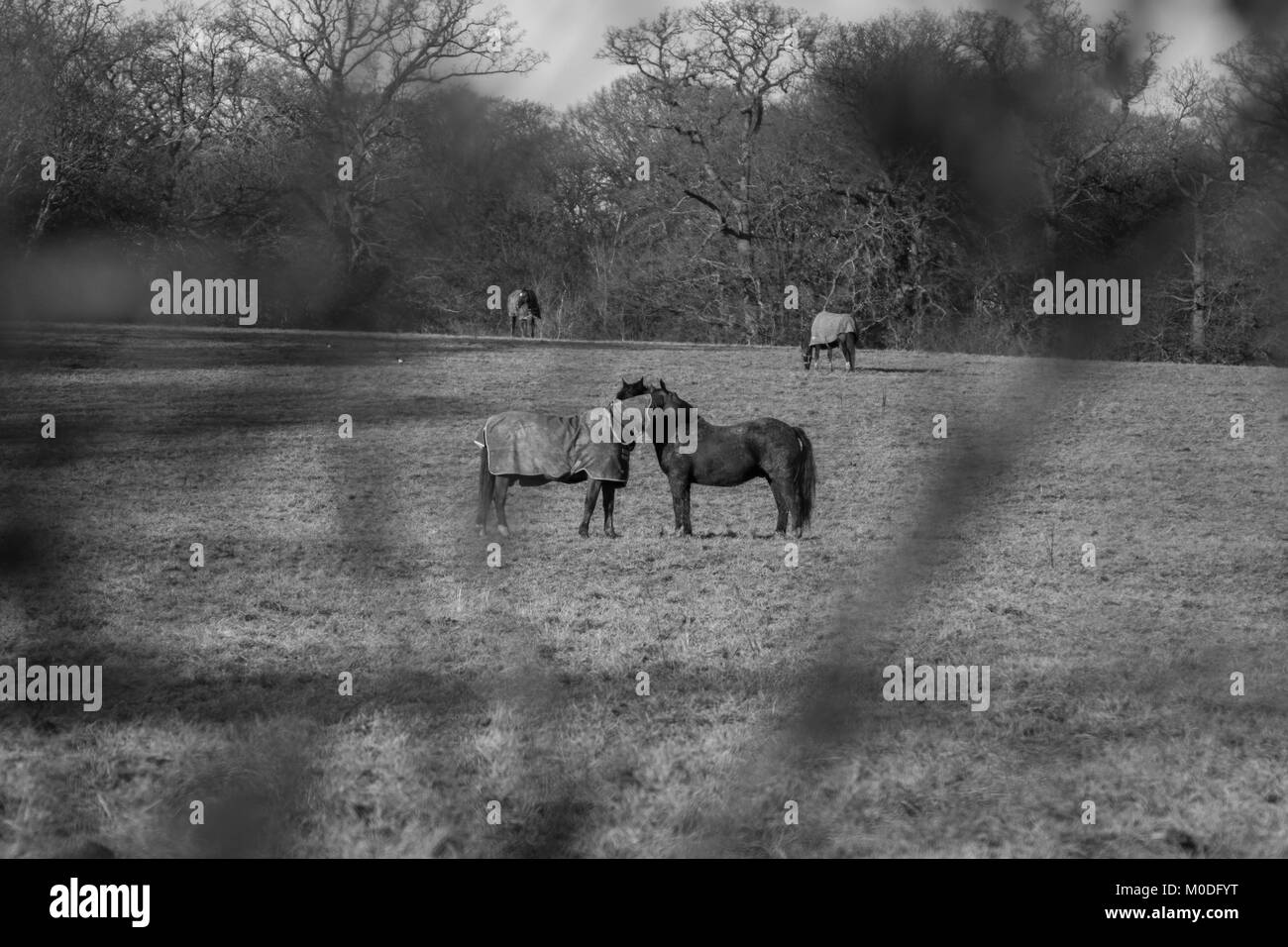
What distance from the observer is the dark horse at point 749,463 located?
33.3 ft

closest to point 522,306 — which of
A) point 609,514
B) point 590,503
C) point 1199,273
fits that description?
point 1199,273

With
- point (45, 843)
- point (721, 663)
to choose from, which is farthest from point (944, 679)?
point (45, 843)

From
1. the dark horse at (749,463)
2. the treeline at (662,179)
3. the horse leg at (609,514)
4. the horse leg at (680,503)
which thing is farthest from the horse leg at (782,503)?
the treeline at (662,179)

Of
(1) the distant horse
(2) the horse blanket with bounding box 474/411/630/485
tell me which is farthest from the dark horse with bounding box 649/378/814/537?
(1) the distant horse

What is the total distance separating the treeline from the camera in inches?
30.8

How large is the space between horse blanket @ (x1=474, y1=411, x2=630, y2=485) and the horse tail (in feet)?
4.68

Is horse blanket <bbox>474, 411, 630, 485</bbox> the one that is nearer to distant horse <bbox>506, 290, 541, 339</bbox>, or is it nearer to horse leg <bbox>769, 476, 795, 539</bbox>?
horse leg <bbox>769, 476, 795, 539</bbox>

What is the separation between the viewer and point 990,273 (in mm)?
839

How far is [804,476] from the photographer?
33.8 feet

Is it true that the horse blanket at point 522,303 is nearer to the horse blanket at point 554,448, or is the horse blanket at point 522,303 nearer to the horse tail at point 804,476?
the horse blanket at point 554,448

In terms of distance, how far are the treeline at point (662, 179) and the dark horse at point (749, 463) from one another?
893cm

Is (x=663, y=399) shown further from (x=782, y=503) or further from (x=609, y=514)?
(x=782, y=503)

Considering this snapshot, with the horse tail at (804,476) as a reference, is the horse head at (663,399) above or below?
above
